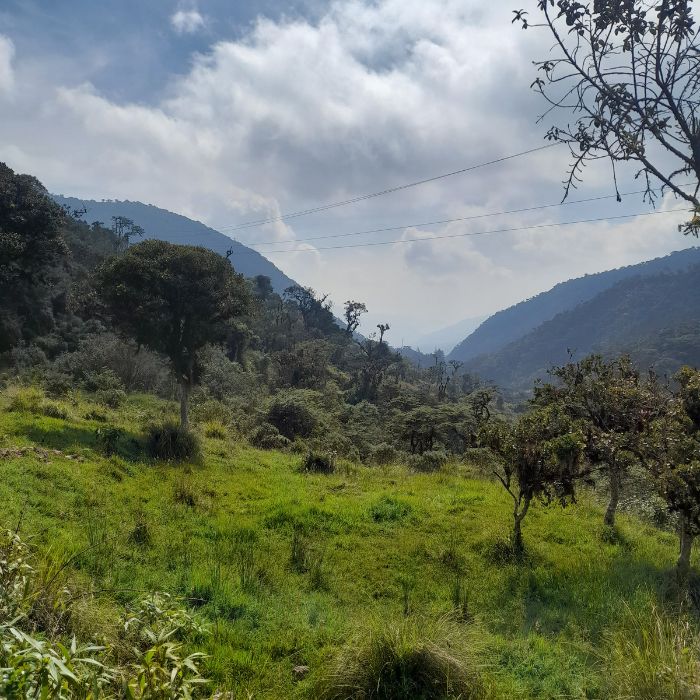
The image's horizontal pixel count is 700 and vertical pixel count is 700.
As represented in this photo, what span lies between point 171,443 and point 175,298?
482 centimetres

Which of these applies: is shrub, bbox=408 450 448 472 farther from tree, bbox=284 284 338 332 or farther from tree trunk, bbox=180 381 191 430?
tree, bbox=284 284 338 332

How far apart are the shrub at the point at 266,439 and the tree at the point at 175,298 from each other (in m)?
4.83

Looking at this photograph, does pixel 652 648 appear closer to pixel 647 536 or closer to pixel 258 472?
pixel 647 536

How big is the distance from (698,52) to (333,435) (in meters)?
22.5

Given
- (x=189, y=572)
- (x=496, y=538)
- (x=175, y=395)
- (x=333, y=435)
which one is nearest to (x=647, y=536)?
(x=496, y=538)

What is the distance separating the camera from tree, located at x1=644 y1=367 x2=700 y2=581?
6.96 meters

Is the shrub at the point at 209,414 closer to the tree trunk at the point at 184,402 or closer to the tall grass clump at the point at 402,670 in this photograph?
the tree trunk at the point at 184,402

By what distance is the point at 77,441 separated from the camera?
12.4 meters

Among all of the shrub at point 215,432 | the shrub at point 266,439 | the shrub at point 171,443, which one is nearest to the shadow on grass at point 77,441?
the shrub at point 171,443

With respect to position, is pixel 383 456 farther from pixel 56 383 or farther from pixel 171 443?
pixel 56 383

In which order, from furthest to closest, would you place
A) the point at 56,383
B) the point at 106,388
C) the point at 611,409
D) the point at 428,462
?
the point at 106,388
the point at 56,383
the point at 428,462
the point at 611,409

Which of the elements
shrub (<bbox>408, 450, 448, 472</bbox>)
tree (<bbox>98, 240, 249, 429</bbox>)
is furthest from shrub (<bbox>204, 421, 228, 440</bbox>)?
shrub (<bbox>408, 450, 448, 472</bbox>)

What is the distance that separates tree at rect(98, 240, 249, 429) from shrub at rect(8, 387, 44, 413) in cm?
326

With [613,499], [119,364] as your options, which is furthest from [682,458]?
[119,364]
